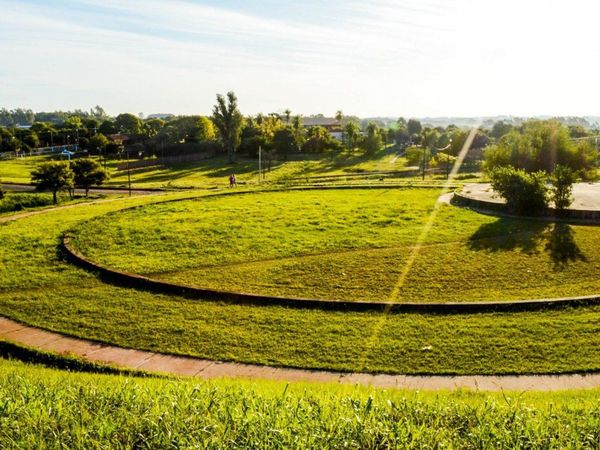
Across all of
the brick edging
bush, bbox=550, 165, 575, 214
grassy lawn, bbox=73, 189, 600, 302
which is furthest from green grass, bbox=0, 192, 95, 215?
bush, bbox=550, 165, 575, 214

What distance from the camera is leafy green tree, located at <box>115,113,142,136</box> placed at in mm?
105188

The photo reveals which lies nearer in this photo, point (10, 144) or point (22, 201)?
point (22, 201)

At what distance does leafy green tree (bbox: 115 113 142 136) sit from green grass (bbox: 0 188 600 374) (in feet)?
325

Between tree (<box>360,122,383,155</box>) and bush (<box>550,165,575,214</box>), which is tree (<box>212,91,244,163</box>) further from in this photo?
bush (<box>550,165,575,214</box>)

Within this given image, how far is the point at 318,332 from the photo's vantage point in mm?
10133

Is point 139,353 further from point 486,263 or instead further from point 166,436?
point 486,263

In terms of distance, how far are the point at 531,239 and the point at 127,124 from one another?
339 ft

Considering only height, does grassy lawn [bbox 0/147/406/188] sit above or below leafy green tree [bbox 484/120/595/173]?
below

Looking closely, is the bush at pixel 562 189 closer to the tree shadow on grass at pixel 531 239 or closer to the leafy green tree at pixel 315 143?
the tree shadow on grass at pixel 531 239

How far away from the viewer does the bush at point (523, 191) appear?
19047 millimetres

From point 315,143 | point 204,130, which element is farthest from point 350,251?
point 204,130

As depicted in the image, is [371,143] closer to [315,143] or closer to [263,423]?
[315,143]

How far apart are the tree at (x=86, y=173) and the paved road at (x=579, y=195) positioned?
23.3 metres

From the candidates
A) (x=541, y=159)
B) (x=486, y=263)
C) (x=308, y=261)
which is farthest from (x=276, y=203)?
(x=541, y=159)
